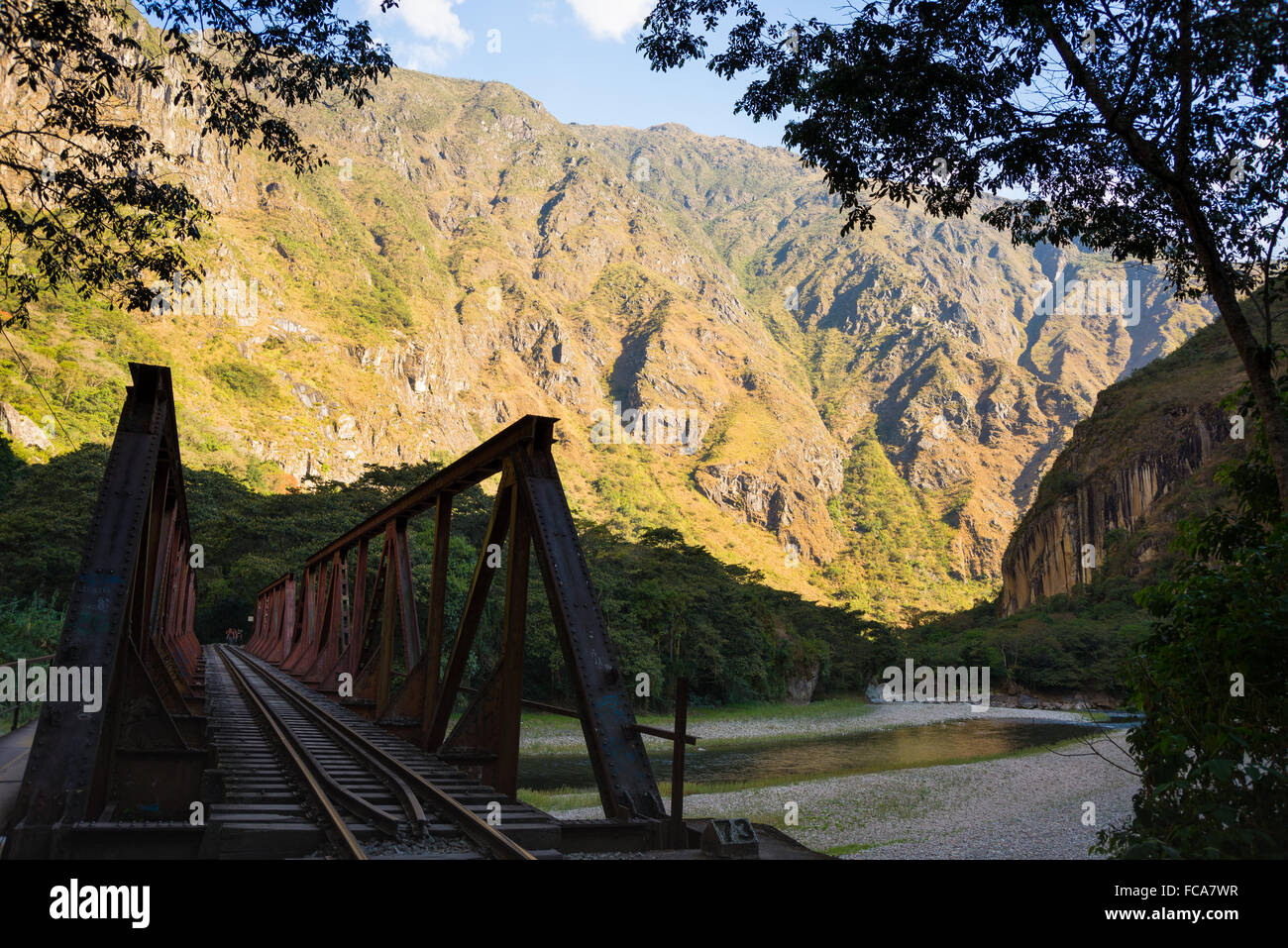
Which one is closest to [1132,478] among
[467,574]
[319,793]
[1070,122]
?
[467,574]

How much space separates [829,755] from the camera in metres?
34.4

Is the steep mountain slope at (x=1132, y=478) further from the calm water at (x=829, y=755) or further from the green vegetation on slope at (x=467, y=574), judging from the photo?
the calm water at (x=829, y=755)

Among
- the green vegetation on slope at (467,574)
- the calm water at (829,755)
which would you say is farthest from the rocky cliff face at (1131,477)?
the calm water at (829,755)

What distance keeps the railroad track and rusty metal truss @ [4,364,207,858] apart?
1250 mm

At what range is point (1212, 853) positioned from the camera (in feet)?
18.4

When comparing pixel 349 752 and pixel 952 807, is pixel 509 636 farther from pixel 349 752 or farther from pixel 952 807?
pixel 952 807

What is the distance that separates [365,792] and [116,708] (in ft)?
7.16

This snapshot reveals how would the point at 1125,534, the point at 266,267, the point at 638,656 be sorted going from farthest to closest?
the point at 266,267 < the point at 1125,534 < the point at 638,656

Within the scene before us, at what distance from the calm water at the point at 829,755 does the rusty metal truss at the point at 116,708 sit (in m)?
17.8
